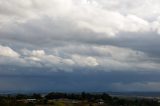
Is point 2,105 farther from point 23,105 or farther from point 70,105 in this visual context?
point 70,105

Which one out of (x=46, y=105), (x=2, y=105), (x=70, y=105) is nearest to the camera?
(x=2, y=105)

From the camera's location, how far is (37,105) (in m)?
177

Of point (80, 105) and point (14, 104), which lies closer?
point (14, 104)

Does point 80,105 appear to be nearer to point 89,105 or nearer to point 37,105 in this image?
point 89,105

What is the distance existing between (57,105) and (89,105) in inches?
716

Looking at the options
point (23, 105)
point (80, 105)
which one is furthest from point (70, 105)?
point (23, 105)

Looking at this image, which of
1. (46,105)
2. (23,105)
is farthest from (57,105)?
(23,105)

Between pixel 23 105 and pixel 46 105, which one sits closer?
pixel 23 105

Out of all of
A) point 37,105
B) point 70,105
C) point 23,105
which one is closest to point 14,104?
point 23,105

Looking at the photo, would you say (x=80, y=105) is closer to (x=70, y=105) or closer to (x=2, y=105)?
(x=70, y=105)

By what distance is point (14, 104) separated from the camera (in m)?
162

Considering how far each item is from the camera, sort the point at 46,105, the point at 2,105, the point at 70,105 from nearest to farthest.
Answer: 1. the point at 2,105
2. the point at 46,105
3. the point at 70,105

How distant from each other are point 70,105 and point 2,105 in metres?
43.6

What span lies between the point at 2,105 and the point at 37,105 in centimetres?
2548
